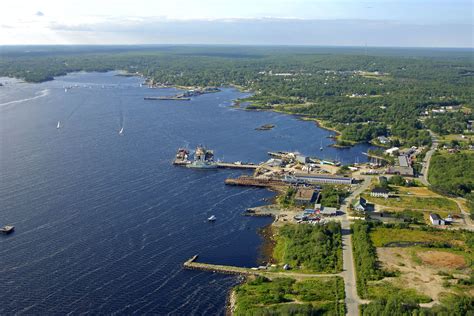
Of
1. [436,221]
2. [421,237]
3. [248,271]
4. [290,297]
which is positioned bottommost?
[248,271]

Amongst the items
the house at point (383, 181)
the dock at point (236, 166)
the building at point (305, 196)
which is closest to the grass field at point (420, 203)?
the house at point (383, 181)

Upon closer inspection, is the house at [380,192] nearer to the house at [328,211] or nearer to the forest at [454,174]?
the forest at [454,174]

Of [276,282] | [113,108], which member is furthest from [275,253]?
[113,108]

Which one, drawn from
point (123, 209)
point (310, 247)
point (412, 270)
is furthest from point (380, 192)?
point (123, 209)

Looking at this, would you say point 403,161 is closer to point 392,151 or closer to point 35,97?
point 392,151

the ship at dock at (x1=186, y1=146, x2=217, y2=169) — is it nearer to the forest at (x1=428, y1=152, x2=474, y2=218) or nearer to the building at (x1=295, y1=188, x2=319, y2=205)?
the building at (x1=295, y1=188, x2=319, y2=205)

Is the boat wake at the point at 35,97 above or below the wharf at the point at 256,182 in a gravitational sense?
above

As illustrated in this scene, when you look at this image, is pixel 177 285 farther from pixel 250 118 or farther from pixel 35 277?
pixel 250 118

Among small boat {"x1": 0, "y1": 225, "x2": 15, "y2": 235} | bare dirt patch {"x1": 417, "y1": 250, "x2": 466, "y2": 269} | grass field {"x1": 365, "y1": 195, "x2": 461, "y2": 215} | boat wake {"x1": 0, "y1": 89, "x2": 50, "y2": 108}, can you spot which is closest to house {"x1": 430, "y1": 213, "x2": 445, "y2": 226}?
grass field {"x1": 365, "y1": 195, "x2": 461, "y2": 215}
